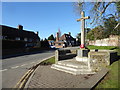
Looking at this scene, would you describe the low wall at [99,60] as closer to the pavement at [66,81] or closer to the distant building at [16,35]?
the pavement at [66,81]

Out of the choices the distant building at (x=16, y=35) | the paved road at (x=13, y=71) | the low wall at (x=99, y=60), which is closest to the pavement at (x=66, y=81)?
the low wall at (x=99, y=60)

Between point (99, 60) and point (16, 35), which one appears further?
point (16, 35)

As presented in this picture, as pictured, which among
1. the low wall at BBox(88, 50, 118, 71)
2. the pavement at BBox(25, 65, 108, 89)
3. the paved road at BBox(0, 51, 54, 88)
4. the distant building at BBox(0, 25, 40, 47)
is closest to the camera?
the pavement at BBox(25, 65, 108, 89)

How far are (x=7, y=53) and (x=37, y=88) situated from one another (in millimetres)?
18990

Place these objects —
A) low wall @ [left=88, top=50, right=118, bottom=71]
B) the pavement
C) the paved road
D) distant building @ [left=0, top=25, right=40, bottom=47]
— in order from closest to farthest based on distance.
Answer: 1. the pavement
2. the paved road
3. low wall @ [left=88, top=50, right=118, bottom=71]
4. distant building @ [left=0, top=25, right=40, bottom=47]

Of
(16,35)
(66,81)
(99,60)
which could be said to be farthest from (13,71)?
(16,35)

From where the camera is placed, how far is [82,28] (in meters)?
10.2

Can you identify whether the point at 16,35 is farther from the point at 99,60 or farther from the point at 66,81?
the point at 66,81

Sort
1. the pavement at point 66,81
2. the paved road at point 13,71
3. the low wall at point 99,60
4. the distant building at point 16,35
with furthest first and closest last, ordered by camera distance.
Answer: the distant building at point 16,35
the low wall at point 99,60
the paved road at point 13,71
the pavement at point 66,81

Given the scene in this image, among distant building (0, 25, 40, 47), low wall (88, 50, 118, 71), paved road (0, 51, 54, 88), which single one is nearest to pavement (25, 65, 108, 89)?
low wall (88, 50, 118, 71)

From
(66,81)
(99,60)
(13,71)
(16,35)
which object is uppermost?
(16,35)

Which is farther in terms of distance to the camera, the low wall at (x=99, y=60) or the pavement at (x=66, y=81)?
the low wall at (x=99, y=60)

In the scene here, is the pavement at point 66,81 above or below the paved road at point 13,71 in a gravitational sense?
above

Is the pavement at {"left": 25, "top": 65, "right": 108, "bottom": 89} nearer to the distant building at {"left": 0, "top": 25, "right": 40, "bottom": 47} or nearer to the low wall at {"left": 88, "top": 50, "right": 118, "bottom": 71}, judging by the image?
the low wall at {"left": 88, "top": 50, "right": 118, "bottom": 71}
